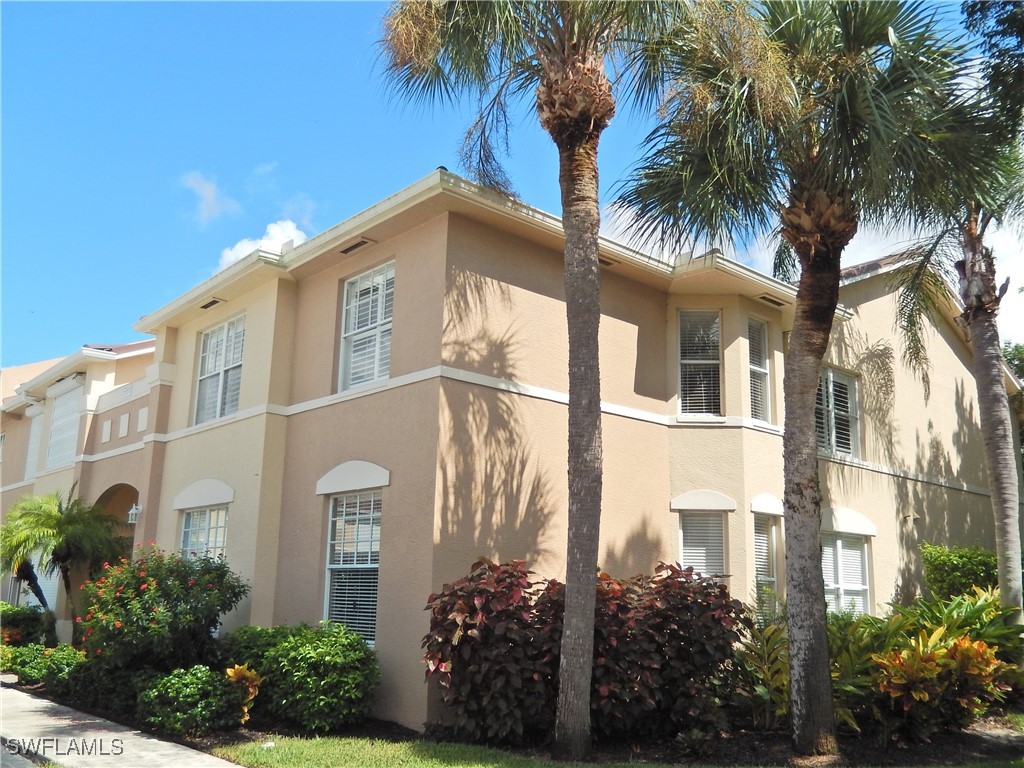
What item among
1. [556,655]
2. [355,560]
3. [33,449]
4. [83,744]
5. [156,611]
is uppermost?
[33,449]

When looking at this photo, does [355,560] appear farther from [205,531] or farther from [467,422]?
[205,531]

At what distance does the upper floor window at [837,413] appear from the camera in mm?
15547

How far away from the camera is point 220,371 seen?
50.7ft

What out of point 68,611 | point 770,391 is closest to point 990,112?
point 770,391

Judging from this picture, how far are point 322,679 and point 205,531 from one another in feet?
18.1

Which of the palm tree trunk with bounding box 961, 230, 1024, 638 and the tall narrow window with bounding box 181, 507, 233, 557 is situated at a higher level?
the palm tree trunk with bounding box 961, 230, 1024, 638

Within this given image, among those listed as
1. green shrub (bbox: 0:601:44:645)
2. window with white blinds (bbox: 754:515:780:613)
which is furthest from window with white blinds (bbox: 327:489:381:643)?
green shrub (bbox: 0:601:44:645)

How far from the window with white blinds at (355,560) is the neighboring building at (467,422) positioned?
1.5 inches

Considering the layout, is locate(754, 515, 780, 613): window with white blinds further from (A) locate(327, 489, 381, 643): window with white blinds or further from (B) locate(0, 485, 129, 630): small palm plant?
(B) locate(0, 485, 129, 630): small palm plant

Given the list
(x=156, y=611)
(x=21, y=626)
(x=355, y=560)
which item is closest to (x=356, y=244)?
(x=355, y=560)

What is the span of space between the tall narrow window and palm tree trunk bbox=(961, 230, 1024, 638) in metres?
11.7

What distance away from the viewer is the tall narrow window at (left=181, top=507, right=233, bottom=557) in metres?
14.5

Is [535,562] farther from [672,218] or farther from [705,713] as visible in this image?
Answer: [672,218]

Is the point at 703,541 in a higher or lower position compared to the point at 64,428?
lower
